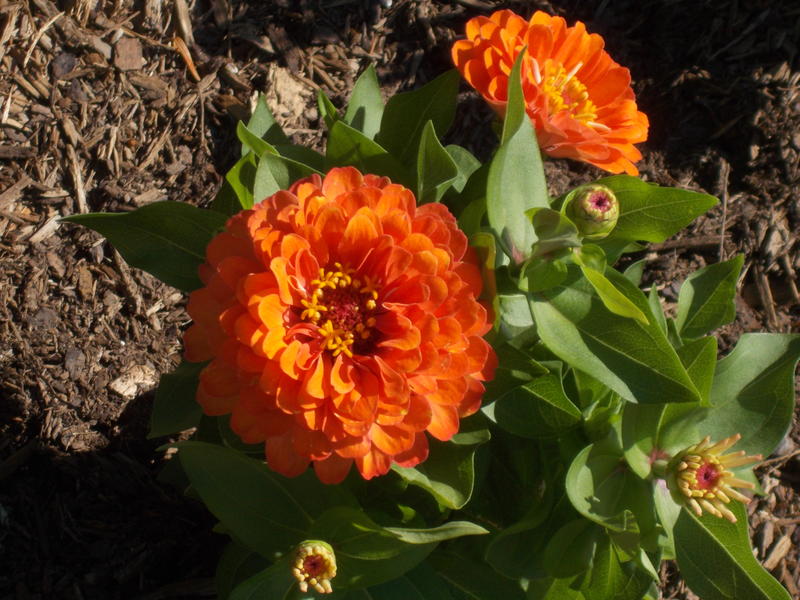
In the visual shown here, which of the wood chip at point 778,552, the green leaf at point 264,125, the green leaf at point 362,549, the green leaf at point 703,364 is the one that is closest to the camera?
the green leaf at point 362,549

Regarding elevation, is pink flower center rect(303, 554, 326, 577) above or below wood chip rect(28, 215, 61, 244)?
above

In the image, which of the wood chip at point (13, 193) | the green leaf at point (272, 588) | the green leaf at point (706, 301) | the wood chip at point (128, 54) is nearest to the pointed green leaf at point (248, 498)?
the green leaf at point (272, 588)

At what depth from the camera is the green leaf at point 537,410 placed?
1.64 m

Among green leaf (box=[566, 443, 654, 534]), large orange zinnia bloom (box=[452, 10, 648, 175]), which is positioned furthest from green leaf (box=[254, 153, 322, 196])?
green leaf (box=[566, 443, 654, 534])

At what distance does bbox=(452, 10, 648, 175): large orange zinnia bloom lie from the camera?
1681mm

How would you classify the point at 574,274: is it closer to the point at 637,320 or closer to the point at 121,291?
the point at 637,320

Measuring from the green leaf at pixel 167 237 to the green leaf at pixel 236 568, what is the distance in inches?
26.8

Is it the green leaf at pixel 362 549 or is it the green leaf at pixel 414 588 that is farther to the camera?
the green leaf at pixel 414 588

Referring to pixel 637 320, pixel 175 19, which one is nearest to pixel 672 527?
pixel 637 320

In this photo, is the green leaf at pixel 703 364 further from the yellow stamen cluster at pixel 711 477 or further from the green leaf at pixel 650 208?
the green leaf at pixel 650 208

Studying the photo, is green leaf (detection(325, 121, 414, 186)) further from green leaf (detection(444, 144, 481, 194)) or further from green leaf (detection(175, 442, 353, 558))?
green leaf (detection(175, 442, 353, 558))

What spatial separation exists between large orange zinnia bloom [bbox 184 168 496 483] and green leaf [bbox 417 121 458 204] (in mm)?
229

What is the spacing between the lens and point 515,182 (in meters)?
1.56

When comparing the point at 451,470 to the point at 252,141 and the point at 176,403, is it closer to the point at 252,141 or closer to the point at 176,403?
the point at 176,403
